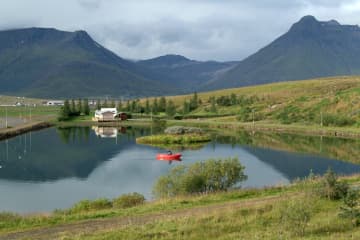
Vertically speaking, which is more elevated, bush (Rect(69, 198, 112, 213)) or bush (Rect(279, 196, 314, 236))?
bush (Rect(279, 196, 314, 236))

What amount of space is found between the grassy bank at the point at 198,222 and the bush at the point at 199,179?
7.84 metres

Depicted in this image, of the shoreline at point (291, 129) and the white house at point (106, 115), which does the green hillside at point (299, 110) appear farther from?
the white house at point (106, 115)

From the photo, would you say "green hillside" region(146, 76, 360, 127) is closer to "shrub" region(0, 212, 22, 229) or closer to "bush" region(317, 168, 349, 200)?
"bush" region(317, 168, 349, 200)

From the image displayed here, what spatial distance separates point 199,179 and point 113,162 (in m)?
38.8

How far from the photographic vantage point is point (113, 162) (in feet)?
245

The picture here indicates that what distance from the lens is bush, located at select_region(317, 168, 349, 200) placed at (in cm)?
2644

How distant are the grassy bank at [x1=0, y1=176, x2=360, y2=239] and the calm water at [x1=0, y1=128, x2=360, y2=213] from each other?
60.4 ft

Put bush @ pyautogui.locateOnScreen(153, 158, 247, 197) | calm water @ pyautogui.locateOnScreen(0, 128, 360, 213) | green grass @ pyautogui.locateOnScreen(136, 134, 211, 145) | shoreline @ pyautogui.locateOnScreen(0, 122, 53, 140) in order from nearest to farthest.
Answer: bush @ pyautogui.locateOnScreen(153, 158, 247, 197) → calm water @ pyautogui.locateOnScreen(0, 128, 360, 213) → green grass @ pyautogui.locateOnScreen(136, 134, 211, 145) → shoreline @ pyautogui.locateOnScreen(0, 122, 53, 140)

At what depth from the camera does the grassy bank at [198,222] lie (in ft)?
63.5

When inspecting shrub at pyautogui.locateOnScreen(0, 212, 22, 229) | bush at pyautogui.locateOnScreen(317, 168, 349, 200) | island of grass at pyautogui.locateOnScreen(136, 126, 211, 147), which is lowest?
island of grass at pyautogui.locateOnScreen(136, 126, 211, 147)

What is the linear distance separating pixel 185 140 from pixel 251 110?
60.8 metres

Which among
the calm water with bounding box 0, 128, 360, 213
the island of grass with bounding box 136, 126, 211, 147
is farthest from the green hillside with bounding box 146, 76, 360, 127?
the island of grass with bounding box 136, 126, 211, 147

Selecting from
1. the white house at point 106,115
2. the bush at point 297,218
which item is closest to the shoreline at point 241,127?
the white house at point 106,115

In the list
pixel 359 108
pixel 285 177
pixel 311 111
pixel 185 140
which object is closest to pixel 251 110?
pixel 311 111
